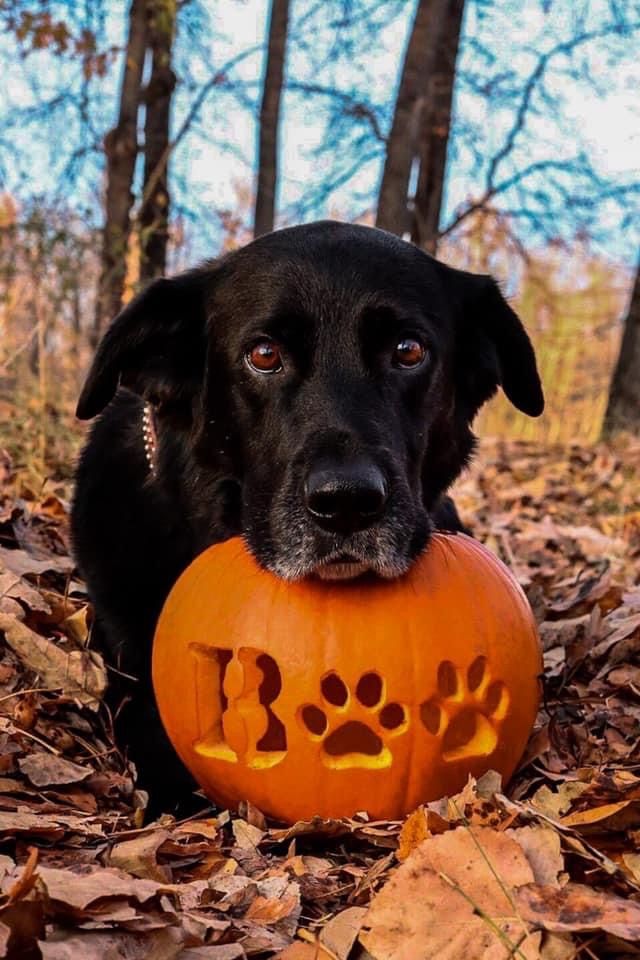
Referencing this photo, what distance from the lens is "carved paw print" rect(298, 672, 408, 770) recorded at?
6.91ft

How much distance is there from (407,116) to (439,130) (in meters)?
4.31

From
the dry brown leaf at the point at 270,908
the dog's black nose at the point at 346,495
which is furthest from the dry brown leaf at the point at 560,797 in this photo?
the dog's black nose at the point at 346,495

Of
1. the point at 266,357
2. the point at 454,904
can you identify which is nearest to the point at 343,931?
the point at 454,904

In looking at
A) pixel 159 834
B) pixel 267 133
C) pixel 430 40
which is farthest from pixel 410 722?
pixel 267 133

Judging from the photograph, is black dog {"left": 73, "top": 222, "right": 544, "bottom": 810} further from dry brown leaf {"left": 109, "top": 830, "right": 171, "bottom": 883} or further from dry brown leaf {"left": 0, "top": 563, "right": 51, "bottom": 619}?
dry brown leaf {"left": 109, "top": 830, "right": 171, "bottom": 883}

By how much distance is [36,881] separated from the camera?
146cm

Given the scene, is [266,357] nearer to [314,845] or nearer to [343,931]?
[314,845]

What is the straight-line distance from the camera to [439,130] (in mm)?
12578

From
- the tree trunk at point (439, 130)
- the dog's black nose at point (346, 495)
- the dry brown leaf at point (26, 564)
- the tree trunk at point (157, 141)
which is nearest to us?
the dog's black nose at point (346, 495)

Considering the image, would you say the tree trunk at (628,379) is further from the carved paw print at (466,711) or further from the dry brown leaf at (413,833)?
the dry brown leaf at (413,833)

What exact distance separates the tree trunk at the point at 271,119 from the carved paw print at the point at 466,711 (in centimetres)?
967

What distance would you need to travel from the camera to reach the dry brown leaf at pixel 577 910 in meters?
1.39

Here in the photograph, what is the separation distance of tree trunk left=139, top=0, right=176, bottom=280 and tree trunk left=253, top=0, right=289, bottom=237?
1130mm

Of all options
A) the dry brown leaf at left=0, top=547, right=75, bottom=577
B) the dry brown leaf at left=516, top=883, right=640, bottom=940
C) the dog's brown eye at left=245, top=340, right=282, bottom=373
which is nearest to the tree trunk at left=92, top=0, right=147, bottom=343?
the dry brown leaf at left=0, top=547, right=75, bottom=577
